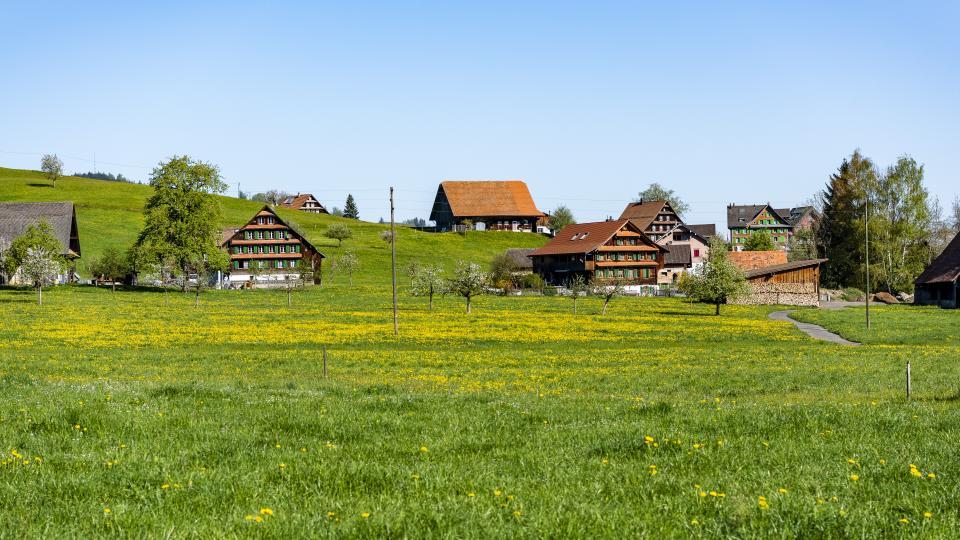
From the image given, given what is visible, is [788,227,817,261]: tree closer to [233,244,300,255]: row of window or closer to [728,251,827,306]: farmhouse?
[728,251,827,306]: farmhouse

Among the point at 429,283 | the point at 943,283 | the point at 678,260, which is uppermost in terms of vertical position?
the point at 678,260

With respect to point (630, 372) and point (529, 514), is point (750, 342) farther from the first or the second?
point (529, 514)

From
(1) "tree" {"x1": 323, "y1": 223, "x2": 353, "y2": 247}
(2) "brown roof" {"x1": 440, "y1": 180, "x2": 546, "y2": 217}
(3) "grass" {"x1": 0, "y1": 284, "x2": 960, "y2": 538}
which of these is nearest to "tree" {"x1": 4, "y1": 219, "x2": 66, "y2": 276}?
(3) "grass" {"x1": 0, "y1": 284, "x2": 960, "y2": 538}

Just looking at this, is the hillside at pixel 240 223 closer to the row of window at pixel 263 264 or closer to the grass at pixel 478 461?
the row of window at pixel 263 264

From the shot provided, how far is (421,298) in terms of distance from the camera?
94.3 meters

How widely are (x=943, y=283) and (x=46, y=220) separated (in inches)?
4337

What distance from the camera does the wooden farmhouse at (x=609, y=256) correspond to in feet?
411

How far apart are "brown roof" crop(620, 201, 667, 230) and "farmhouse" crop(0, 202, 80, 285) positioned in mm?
102394

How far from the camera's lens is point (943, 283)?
307 ft

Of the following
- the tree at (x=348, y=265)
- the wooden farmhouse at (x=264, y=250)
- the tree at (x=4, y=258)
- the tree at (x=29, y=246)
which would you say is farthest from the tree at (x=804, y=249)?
the tree at (x=4, y=258)

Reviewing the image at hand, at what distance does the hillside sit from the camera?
132750 mm

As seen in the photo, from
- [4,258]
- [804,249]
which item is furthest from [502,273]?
[804,249]

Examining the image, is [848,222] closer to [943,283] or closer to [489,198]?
[943,283]

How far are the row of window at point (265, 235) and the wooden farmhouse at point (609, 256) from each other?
136 feet
